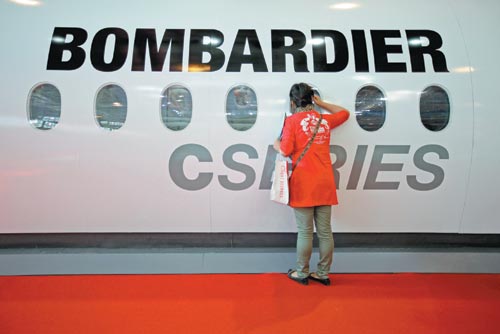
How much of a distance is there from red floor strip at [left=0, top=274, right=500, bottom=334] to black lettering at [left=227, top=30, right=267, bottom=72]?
2.27m

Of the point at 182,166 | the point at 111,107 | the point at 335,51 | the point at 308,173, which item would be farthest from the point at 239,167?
the point at 335,51

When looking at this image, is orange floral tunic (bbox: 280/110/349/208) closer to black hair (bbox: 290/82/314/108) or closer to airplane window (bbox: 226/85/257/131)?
black hair (bbox: 290/82/314/108)

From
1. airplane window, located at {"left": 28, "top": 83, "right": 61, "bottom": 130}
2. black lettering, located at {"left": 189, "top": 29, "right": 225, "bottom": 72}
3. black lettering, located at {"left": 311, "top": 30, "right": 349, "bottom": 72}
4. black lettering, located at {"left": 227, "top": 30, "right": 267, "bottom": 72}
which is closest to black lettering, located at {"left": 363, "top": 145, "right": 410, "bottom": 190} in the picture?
black lettering, located at {"left": 311, "top": 30, "right": 349, "bottom": 72}

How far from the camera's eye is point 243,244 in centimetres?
366

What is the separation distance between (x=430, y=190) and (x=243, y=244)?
2.26m

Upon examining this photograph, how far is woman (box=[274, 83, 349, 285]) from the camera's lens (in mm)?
2736

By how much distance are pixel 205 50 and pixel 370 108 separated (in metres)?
1.97

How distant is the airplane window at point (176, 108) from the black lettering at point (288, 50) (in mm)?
1064

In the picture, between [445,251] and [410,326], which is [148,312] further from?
[445,251]

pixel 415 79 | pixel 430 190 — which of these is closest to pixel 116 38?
pixel 415 79

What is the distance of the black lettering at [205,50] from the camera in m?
3.31

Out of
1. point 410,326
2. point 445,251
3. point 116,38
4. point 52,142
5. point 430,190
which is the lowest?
point 410,326

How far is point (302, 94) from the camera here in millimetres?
2766

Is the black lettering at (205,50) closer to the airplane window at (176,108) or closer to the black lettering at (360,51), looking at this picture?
the airplane window at (176,108)
